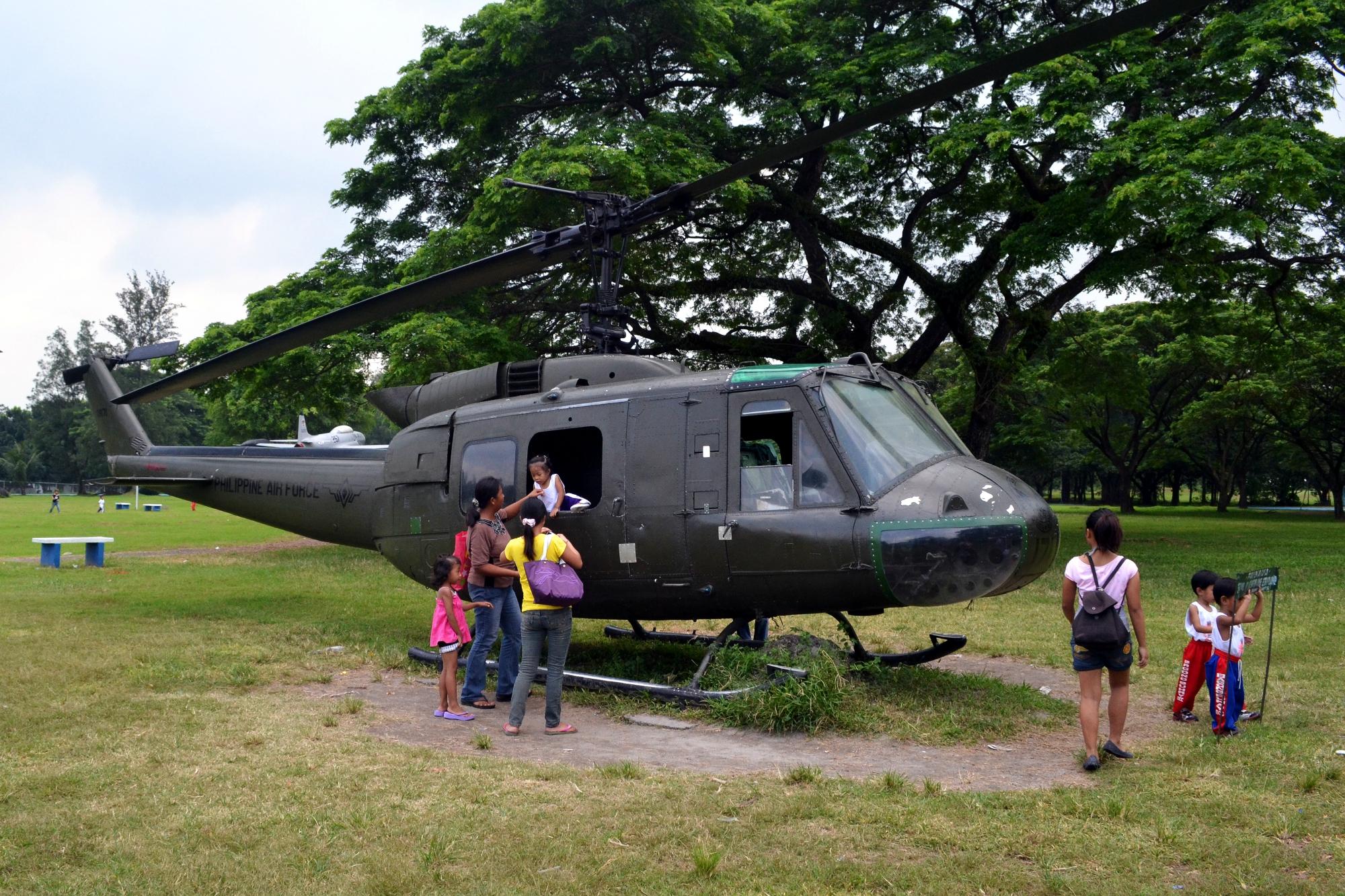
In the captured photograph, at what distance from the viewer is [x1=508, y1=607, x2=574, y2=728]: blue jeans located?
24.1ft

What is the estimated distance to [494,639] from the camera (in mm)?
8289

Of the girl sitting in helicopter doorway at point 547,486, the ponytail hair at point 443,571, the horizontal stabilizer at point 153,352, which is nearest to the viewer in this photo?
the ponytail hair at point 443,571

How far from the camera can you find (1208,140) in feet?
52.9

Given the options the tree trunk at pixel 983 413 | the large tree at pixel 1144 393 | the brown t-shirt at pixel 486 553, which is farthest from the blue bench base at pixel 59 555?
the large tree at pixel 1144 393

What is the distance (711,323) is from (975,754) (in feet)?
59.4

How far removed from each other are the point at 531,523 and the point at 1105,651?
3.82m

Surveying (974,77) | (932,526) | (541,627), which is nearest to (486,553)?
(541,627)

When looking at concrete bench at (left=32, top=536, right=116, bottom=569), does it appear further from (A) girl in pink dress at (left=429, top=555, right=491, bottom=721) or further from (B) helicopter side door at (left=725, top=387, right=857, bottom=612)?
(B) helicopter side door at (left=725, top=387, right=857, bottom=612)

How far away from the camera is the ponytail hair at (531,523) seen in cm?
734

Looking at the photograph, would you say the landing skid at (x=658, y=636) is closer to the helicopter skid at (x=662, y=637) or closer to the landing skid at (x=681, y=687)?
the helicopter skid at (x=662, y=637)

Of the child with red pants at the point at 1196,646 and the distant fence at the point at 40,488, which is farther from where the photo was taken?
the distant fence at the point at 40,488

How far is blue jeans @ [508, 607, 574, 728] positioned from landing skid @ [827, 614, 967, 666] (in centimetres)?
228

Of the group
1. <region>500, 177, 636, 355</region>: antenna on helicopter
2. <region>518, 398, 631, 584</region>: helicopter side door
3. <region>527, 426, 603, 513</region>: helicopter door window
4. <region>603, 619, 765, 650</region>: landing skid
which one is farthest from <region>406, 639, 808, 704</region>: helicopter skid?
<region>500, 177, 636, 355</region>: antenna on helicopter

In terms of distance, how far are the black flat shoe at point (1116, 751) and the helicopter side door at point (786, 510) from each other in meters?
2.01
